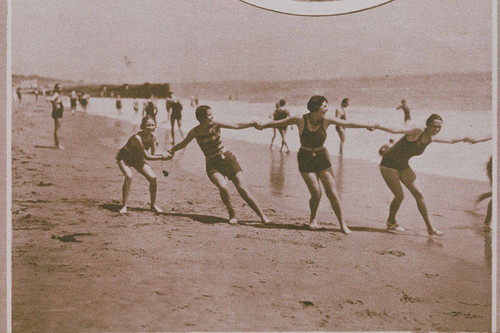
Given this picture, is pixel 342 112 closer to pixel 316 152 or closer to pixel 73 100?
pixel 316 152

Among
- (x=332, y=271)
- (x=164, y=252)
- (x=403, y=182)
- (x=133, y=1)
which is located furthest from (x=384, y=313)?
(x=133, y=1)

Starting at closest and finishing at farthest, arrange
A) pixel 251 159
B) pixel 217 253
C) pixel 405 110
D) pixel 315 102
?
pixel 217 253 < pixel 315 102 < pixel 405 110 < pixel 251 159

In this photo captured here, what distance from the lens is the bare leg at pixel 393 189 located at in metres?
3.31

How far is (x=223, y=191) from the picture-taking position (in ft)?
10.7

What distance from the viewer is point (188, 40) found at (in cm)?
330

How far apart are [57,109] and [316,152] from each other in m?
1.82

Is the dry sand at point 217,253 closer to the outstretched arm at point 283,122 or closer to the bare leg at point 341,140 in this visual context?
the bare leg at point 341,140

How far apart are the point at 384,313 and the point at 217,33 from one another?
2097mm

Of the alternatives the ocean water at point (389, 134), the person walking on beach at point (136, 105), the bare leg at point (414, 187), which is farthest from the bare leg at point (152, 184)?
the bare leg at point (414, 187)

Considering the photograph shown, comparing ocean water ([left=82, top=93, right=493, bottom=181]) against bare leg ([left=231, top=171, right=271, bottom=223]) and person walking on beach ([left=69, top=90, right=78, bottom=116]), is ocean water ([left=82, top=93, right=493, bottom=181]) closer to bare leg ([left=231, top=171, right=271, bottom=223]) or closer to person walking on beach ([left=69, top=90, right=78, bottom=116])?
person walking on beach ([left=69, top=90, right=78, bottom=116])

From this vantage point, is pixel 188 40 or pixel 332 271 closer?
pixel 332 271

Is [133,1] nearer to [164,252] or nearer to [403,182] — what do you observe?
[164,252]

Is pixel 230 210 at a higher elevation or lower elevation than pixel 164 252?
higher

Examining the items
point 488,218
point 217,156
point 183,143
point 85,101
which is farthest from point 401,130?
point 85,101
